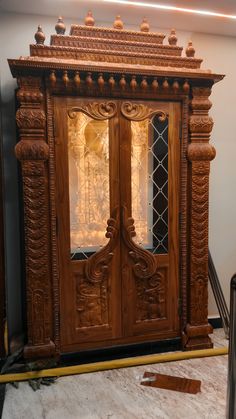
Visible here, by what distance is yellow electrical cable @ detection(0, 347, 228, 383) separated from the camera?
216cm

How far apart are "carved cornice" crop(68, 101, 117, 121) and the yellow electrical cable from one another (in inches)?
66.9

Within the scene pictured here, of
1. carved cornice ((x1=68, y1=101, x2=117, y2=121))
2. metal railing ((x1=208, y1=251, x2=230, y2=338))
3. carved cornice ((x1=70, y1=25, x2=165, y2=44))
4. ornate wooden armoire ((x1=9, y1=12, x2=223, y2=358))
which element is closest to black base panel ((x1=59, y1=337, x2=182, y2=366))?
ornate wooden armoire ((x1=9, y1=12, x2=223, y2=358))

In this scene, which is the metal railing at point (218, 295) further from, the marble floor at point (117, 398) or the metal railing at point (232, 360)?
the metal railing at point (232, 360)

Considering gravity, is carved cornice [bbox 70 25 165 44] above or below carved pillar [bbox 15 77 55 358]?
above

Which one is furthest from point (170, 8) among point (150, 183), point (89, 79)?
point (150, 183)

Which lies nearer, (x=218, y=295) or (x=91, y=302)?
(x=91, y=302)

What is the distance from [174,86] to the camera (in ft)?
7.48

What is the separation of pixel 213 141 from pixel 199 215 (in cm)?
79

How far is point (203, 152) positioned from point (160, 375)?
156 cm

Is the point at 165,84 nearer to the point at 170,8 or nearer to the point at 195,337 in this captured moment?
the point at 170,8

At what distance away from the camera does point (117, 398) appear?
1989mm

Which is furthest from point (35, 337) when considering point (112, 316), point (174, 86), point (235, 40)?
point (235, 40)

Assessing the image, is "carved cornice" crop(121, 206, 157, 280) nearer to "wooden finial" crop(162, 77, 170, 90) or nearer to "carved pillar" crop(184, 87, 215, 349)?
"carved pillar" crop(184, 87, 215, 349)

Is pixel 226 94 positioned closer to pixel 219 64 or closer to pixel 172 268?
pixel 219 64
